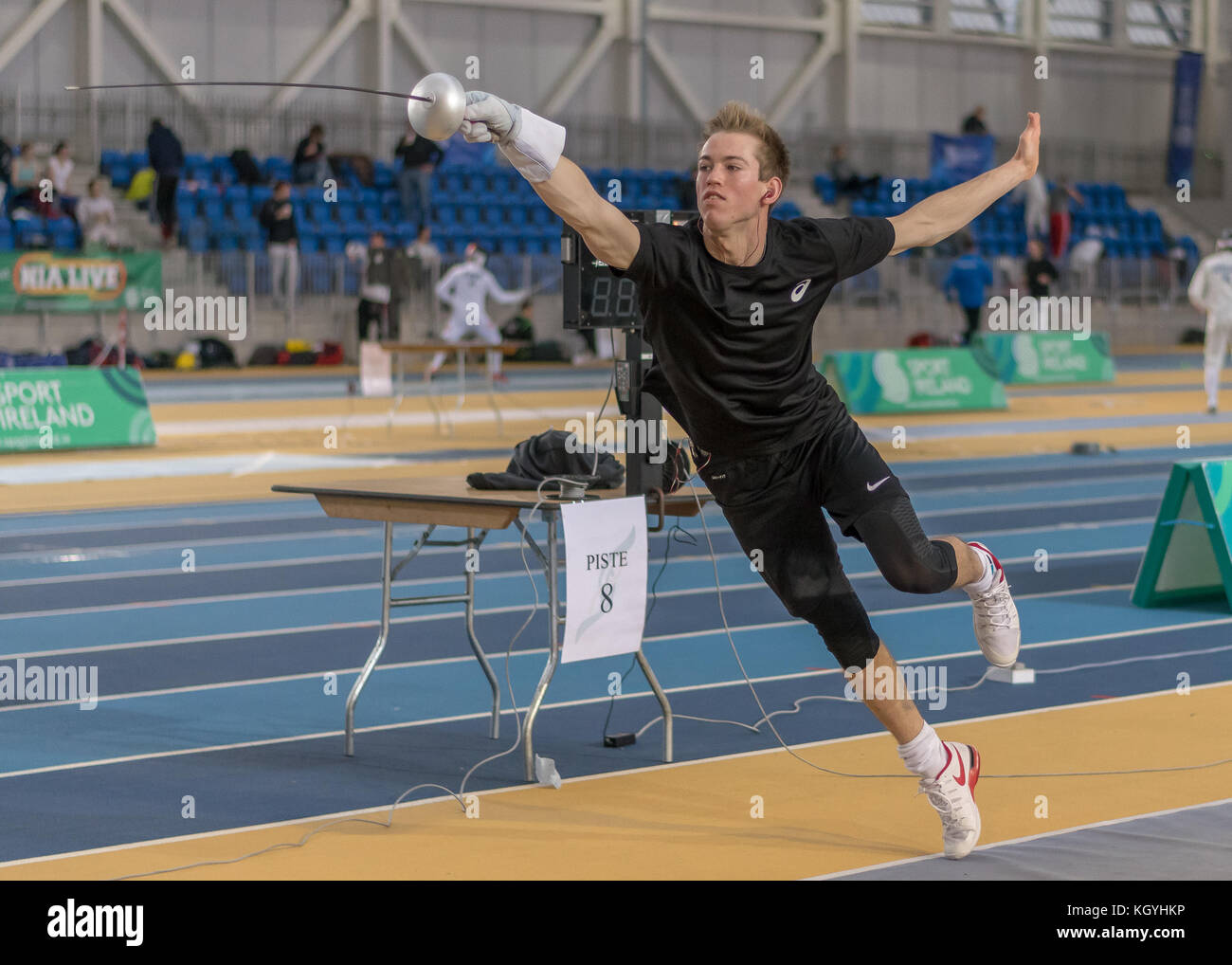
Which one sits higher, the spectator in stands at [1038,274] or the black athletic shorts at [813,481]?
the spectator in stands at [1038,274]

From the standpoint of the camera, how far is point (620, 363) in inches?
258

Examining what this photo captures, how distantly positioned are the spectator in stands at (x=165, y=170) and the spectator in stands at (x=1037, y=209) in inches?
674

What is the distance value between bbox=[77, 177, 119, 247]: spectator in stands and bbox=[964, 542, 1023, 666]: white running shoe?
22479mm

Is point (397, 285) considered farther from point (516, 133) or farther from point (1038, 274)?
point (516, 133)

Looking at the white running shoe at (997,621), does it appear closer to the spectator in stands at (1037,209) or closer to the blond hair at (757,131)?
the blond hair at (757,131)

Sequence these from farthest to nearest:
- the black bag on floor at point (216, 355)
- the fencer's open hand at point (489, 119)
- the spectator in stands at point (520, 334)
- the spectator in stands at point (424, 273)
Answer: the spectator in stands at point (520, 334) → the spectator in stands at point (424, 273) → the black bag on floor at point (216, 355) → the fencer's open hand at point (489, 119)

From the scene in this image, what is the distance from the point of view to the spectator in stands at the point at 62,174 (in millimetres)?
26141

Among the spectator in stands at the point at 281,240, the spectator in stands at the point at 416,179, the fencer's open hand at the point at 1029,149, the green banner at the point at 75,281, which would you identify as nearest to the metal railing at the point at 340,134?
the spectator in stands at the point at 416,179

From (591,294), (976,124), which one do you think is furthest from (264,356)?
(591,294)

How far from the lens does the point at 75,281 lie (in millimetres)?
24797

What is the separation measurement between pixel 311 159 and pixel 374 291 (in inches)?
171

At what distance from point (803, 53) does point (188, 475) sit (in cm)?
2554
